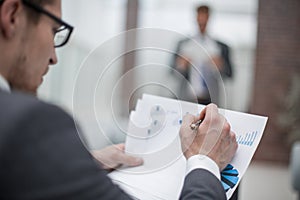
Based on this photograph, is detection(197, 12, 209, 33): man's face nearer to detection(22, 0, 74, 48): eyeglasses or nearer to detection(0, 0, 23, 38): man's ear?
detection(22, 0, 74, 48): eyeglasses

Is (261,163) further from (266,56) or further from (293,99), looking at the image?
(266,56)

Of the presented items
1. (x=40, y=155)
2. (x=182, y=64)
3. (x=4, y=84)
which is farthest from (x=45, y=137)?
(x=182, y=64)

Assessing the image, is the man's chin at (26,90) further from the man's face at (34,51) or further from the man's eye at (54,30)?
the man's eye at (54,30)

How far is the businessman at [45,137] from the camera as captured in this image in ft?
1.48

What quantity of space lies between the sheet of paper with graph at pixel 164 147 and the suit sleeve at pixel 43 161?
1.11 feet

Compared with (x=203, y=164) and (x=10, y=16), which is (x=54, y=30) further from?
(x=203, y=164)

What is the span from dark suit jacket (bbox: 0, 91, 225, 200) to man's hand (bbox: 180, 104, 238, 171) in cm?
29

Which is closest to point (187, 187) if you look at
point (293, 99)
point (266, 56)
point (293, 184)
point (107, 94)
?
point (107, 94)

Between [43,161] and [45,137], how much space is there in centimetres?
3

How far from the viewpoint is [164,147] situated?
0.91m

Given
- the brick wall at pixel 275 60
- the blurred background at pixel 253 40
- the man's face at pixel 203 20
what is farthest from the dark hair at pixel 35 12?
the brick wall at pixel 275 60

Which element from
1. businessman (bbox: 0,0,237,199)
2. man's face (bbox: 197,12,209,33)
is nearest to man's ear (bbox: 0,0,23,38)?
businessman (bbox: 0,0,237,199)

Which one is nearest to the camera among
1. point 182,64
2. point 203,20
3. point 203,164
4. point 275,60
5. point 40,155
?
point 40,155

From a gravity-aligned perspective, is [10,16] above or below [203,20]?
above
